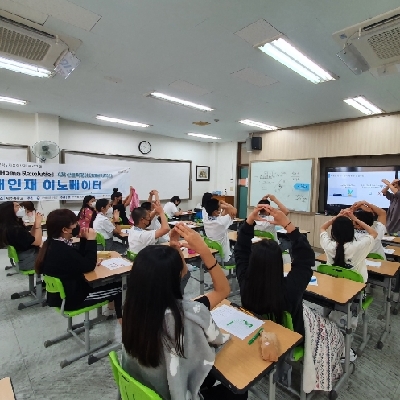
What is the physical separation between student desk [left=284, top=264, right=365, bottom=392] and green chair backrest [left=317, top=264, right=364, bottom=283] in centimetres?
6

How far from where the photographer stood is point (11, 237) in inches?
123

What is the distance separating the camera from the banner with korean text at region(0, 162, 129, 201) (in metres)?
5.64

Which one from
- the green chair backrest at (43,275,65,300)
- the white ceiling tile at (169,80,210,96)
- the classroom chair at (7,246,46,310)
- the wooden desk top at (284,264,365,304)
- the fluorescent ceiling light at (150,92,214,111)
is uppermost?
the fluorescent ceiling light at (150,92,214,111)

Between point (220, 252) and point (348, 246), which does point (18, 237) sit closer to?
point (220, 252)

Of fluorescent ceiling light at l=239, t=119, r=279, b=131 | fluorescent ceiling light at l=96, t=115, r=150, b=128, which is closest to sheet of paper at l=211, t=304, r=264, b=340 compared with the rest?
fluorescent ceiling light at l=239, t=119, r=279, b=131

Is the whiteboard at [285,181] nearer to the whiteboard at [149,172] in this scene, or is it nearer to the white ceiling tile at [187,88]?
the whiteboard at [149,172]

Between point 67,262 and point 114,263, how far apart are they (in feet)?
1.98

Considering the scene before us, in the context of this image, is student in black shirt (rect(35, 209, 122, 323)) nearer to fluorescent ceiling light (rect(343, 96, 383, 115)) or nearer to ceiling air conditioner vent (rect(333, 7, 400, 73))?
ceiling air conditioner vent (rect(333, 7, 400, 73))

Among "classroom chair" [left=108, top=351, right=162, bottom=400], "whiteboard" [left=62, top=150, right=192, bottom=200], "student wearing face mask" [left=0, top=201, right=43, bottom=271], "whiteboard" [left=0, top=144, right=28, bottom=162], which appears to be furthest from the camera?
"whiteboard" [left=62, top=150, right=192, bottom=200]

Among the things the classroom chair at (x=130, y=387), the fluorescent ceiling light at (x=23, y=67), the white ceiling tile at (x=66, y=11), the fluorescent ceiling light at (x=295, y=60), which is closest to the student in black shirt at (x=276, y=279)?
the classroom chair at (x=130, y=387)

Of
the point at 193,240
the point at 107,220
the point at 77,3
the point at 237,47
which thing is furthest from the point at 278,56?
the point at 107,220

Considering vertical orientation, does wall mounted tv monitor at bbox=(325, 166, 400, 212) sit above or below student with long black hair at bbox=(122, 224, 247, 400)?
above

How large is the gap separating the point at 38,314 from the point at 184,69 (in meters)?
3.48

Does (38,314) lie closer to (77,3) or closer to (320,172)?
(77,3)
